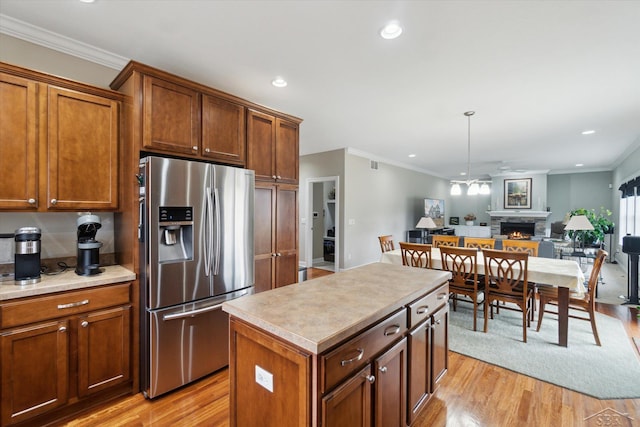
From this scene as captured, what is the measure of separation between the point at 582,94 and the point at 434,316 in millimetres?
3316

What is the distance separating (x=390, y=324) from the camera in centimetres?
144

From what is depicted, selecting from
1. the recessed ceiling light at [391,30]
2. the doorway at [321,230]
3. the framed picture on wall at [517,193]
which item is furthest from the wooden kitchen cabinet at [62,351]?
the framed picture on wall at [517,193]

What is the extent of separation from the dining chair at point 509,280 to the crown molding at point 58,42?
406 centimetres

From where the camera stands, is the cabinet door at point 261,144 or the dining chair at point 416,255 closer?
the cabinet door at point 261,144

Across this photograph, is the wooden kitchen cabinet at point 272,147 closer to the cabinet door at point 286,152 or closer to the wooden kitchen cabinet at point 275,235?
the cabinet door at point 286,152

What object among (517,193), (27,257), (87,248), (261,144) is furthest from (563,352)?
(517,193)

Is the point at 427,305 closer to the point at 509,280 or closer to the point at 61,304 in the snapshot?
the point at 509,280

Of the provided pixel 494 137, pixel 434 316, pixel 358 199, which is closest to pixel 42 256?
pixel 434 316

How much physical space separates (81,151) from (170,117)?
0.67 metres

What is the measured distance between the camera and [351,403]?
1205 mm

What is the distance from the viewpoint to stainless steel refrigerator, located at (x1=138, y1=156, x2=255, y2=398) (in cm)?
208

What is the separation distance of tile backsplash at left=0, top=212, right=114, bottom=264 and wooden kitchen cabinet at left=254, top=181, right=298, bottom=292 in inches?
52.0

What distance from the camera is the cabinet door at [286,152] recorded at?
3158 millimetres

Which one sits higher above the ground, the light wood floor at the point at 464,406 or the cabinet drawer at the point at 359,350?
the cabinet drawer at the point at 359,350
